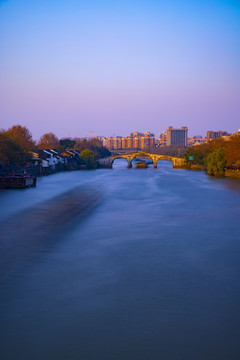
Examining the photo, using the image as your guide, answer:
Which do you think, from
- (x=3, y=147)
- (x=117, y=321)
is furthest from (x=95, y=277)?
(x=3, y=147)

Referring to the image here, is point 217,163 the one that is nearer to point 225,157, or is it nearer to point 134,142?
point 225,157

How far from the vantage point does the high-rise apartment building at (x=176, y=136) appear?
463ft

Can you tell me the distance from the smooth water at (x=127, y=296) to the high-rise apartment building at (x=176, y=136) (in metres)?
130

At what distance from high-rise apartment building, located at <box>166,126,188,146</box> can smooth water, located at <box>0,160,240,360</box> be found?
13016 centimetres

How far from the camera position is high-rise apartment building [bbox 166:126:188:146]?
14112 centimetres

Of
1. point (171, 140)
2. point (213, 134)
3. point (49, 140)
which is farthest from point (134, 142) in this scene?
point (49, 140)

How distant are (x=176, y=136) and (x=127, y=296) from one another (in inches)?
5434

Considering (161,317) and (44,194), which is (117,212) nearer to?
(44,194)

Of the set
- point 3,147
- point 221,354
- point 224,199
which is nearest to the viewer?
point 221,354

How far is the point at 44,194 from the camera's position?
21781 millimetres

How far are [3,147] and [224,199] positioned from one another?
618 inches

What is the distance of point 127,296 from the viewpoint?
682 cm

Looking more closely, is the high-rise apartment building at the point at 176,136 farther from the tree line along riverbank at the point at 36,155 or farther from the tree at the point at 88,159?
the tree at the point at 88,159

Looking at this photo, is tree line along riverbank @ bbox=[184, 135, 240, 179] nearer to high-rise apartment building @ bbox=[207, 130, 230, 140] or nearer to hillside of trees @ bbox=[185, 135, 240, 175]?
hillside of trees @ bbox=[185, 135, 240, 175]
